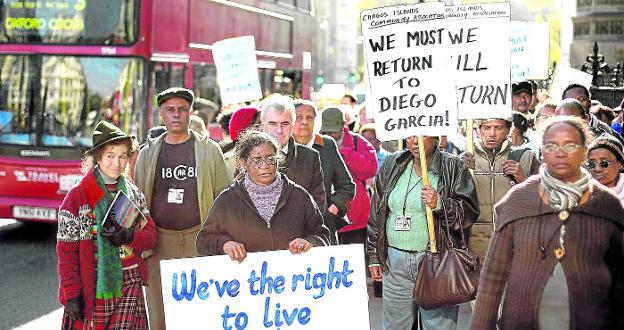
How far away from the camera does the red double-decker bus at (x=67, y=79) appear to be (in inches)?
538

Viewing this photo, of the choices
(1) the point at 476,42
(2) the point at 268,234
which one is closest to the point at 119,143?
(2) the point at 268,234

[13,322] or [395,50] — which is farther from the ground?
[395,50]

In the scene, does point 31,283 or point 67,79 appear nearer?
point 31,283

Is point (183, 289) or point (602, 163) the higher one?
point (602, 163)

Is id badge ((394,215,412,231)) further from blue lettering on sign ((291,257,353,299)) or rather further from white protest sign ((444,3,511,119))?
white protest sign ((444,3,511,119))

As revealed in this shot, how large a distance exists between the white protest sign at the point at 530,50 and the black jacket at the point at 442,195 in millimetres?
6880

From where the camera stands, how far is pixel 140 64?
1368 cm

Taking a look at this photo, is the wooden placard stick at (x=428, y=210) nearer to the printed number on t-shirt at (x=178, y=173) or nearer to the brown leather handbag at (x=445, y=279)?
the brown leather handbag at (x=445, y=279)

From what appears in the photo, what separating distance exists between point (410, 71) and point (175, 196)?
1.57 m

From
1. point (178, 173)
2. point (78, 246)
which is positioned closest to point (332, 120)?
point (178, 173)

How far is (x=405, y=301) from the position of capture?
6.84 metres

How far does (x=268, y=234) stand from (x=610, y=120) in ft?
23.2

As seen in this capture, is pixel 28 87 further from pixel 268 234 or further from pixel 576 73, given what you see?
pixel 268 234

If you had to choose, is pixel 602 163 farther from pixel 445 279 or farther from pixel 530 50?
pixel 530 50
